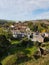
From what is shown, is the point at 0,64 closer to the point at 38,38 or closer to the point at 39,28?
the point at 38,38

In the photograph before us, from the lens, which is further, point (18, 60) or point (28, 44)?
point (28, 44)

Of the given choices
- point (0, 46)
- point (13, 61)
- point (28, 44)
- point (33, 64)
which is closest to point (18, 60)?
point (13, 61)

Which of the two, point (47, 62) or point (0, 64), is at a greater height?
point (47, 62)

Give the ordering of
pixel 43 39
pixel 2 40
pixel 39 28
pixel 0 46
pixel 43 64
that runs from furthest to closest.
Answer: pixel 39 28
pixel 43 39
pixel 2 40
pixel 0 46
pixel 43 64

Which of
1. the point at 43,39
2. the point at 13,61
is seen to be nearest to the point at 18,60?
the point at 13,61

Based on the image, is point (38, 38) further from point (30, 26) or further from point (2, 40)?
point (30, 26)

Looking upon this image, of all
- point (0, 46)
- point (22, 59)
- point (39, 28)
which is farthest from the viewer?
point (39, 28)

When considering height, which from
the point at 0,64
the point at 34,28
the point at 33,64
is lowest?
the point at 34,28

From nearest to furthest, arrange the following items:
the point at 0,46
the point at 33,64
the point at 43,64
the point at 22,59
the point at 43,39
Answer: the point at 43,64, the point at 33,64, the point at 22,59, the point at 0,46, the point at 43,39

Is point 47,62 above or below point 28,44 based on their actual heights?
above
